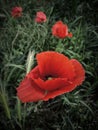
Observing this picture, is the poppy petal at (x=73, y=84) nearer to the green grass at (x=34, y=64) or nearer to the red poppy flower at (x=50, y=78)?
the red poppy flower at (x=50, y=78)

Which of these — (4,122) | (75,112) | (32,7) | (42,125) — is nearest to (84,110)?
(75,112)

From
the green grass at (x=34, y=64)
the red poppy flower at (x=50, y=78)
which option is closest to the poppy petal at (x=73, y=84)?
the red poppy flower at (x=50, y=78)

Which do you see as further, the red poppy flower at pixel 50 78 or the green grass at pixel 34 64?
the green grass at pixel 34 64

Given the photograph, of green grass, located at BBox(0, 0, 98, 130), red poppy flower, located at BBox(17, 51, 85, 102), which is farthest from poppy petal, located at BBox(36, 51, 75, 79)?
green grass, located at BBox(0, 0, 98, 130)

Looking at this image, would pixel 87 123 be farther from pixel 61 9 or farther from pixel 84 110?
pixel 61 9

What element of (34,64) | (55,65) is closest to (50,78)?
(55,65)

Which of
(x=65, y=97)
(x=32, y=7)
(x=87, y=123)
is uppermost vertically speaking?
(x=32, y=7)
